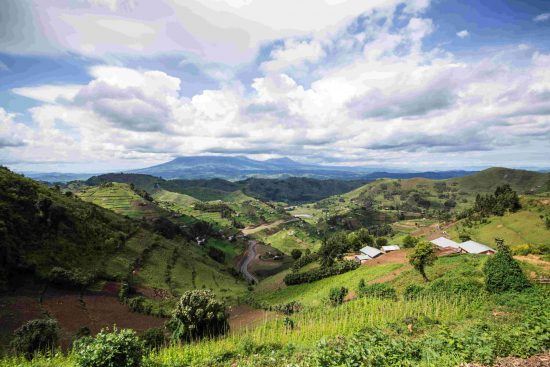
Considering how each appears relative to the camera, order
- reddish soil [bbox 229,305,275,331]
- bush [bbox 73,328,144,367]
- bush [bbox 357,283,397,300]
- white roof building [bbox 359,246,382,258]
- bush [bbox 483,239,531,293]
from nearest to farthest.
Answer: bush [bbox 73,328,144,367] → bush [bbox 483,239,531,293] → bush [bbox 357,283,397,300] → reddish soil [bbox 229,305,275,331] → white roof building [bbox 359,246,382,258]

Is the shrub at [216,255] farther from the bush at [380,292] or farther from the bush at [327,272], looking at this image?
the bush at [380,292]

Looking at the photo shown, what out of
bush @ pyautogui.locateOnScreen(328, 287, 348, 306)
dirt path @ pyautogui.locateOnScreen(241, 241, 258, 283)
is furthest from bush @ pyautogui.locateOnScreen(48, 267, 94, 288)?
dirt path @ pyautogui.locateOnScreen(241, 241, 258, 283)

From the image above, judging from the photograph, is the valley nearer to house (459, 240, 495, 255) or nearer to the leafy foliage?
the leafy foliage

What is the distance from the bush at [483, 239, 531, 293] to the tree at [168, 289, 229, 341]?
27395mm

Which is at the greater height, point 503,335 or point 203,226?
point 503,335

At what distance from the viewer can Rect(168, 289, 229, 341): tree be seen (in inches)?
1271

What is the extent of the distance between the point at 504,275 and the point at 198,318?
1227 inches

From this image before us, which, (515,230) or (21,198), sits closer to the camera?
(21,198)

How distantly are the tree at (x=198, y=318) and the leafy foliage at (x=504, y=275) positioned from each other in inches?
1079

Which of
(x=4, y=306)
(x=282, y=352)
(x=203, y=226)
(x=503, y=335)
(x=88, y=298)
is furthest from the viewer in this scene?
(x=203, y=226)

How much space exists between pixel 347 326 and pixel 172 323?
82.2ft

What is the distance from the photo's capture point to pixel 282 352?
586 inches

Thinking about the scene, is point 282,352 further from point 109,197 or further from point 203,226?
point 109,197

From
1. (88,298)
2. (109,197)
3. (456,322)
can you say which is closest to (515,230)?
(456,322)
